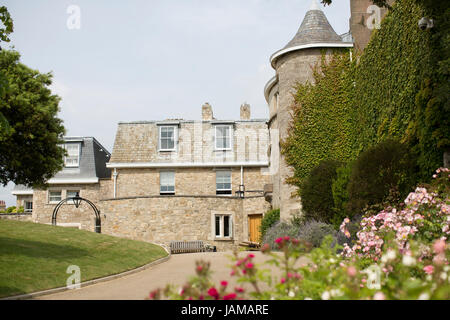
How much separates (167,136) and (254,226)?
8.56 meters

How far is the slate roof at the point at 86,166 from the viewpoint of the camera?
1224 inches

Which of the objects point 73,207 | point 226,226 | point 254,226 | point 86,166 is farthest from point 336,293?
point 86,166

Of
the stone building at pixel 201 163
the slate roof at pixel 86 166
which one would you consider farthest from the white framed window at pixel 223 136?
the slate roof at pixel 86 166

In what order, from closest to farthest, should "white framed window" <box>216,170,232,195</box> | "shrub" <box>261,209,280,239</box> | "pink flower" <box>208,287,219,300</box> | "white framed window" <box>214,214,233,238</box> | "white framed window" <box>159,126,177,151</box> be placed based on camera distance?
Answer: 1. "pink flower" <box>208,287,219,300</box>
2. "shrub" <box>261,209,280,239</box>
3. "white framed window" <box>214,214,233,238</box>
4. "white framed window" <box>216,170,232,195</box>
5. "white framed window" <box>159,126,177,151</box>

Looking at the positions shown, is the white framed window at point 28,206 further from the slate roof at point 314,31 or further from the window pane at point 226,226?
the slate roof at point 314,31

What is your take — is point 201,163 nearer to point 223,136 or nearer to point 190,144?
point 190,144

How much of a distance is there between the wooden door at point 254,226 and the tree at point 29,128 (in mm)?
11988

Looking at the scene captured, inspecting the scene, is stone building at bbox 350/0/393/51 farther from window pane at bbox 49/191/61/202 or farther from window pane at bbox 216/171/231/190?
window pane at bbox 49/191/61/202

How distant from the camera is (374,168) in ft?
40.9

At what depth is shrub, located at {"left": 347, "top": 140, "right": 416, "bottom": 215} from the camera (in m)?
12.2

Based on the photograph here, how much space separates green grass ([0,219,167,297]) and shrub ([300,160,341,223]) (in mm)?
5905

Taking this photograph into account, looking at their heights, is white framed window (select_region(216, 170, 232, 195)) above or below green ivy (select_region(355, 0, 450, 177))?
below

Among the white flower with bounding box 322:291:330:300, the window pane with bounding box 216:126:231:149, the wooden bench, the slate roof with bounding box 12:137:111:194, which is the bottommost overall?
the wooden bench

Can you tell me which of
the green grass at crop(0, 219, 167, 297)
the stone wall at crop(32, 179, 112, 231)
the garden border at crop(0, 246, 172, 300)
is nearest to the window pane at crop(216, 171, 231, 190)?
the stone wall at crop(32, 179, 112, 231)
